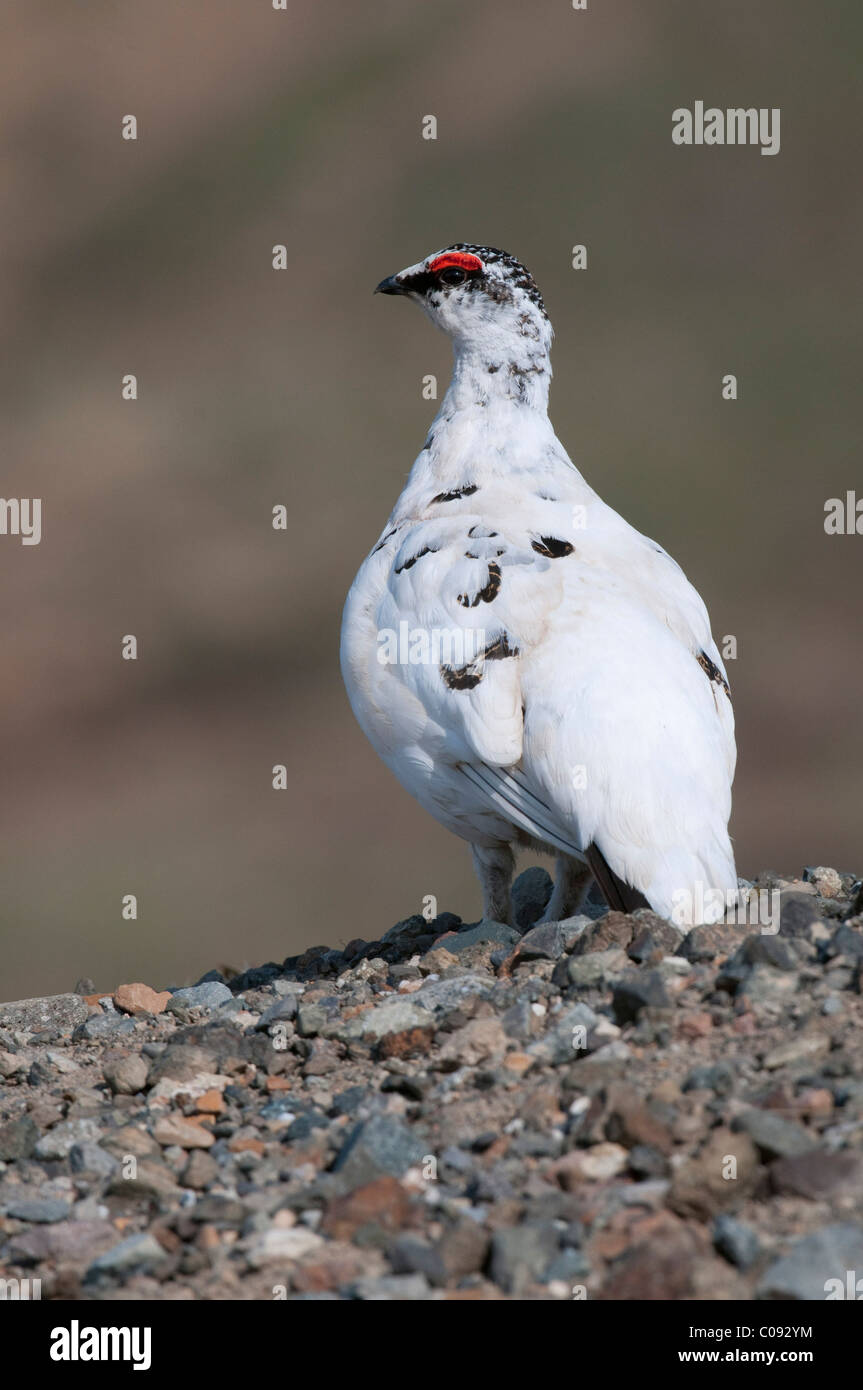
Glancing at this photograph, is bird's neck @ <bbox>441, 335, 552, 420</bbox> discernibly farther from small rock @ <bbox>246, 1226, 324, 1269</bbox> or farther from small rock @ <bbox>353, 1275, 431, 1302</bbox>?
small rock @ <bbox>353, 1275, 431, 1302</bbox>

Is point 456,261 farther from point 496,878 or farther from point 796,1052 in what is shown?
point 796,1052

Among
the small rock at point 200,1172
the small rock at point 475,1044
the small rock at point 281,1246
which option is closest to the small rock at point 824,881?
the small rock at point 475,1044

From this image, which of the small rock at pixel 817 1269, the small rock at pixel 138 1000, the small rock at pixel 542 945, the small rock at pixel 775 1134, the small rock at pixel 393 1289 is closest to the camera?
the small rock at pixel 817 1269

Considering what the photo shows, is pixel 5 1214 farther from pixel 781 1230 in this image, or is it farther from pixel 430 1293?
pixel 781 1230

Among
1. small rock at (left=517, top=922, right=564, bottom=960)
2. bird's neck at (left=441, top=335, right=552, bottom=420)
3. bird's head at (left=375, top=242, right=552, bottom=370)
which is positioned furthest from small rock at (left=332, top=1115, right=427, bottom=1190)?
bird's head at (left=375, top=242, right=552, bottom=370)

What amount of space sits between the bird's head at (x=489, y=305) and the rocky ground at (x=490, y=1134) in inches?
114

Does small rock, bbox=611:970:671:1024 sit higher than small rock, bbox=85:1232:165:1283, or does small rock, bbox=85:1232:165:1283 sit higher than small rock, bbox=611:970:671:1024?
small rock, bbox=611:970:671:1024

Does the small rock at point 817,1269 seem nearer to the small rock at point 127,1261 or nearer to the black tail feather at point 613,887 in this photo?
the small rock at point 127,1261

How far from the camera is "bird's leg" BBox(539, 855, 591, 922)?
20.0ft

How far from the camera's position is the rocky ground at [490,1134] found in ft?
10.1

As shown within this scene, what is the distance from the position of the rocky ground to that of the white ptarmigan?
16.4 inches

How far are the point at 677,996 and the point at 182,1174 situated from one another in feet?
4.52

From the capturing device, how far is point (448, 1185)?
3.47m

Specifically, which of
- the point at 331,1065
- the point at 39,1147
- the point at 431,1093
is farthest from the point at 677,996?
the point at 39,1147
